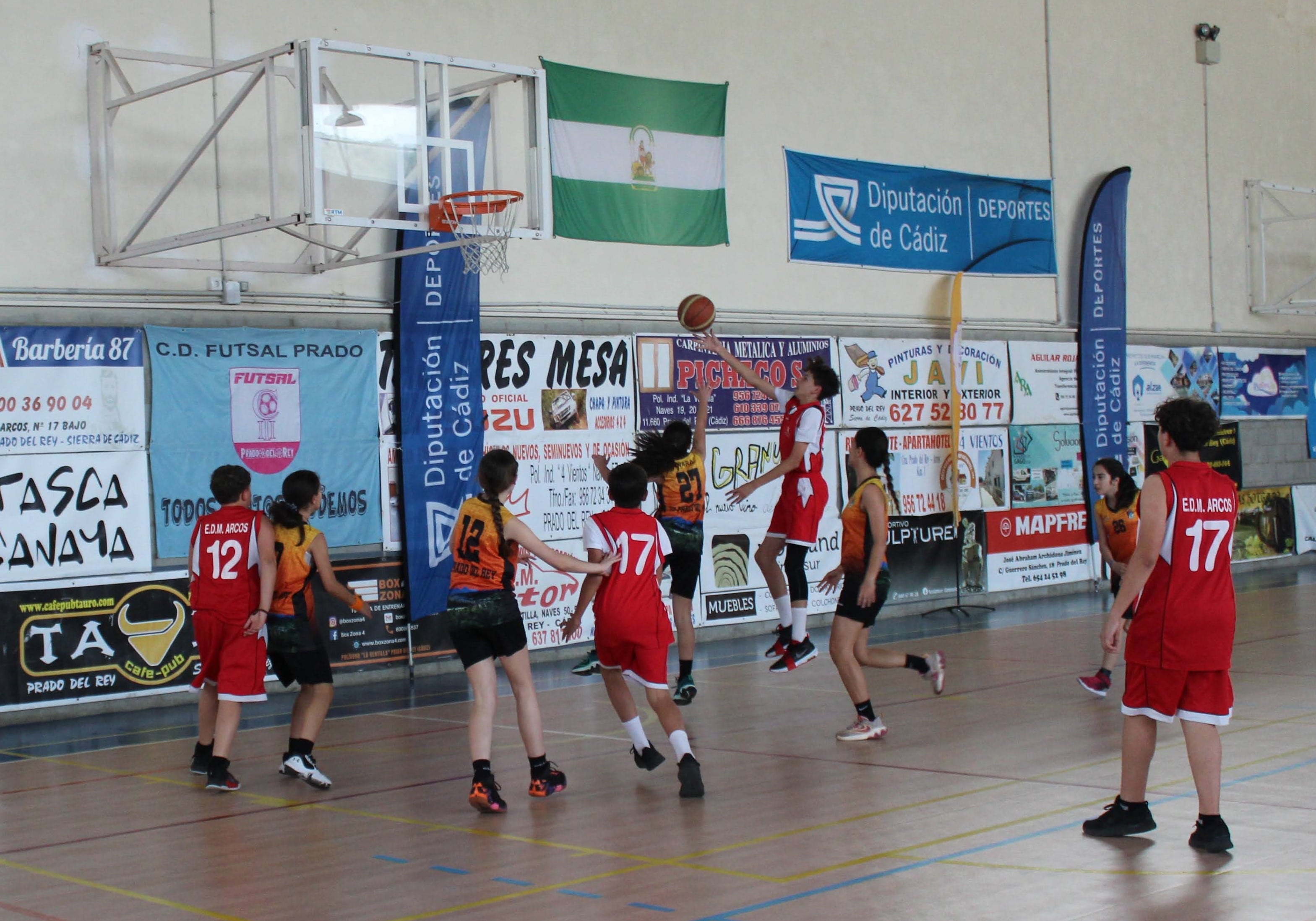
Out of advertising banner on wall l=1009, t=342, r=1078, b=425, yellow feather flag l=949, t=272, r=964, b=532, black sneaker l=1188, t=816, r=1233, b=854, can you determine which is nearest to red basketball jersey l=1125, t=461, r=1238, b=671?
black sneaker l=1188, t=816, r=1233, b=854

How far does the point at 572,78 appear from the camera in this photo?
13.9 m

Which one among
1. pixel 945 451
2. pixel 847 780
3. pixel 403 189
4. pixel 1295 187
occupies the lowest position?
pixel 847 780

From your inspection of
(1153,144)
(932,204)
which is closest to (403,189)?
(932,204)

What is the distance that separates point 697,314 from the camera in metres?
11.6

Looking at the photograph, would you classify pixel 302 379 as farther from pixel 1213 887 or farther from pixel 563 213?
pixel 1213 887

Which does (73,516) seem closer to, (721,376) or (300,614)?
(300,614)

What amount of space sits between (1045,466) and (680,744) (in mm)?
11903

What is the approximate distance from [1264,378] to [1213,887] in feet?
56.5

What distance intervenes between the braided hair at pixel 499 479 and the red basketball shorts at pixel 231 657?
5.86 feet

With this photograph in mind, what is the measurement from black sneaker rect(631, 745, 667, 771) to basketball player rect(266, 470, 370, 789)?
72.2 inches

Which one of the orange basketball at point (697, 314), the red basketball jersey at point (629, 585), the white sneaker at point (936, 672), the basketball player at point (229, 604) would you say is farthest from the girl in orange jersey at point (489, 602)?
the orange basketball at point (697, 314)

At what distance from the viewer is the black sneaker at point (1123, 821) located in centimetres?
612

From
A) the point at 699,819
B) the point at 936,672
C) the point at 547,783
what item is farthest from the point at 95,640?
the point at 936,672

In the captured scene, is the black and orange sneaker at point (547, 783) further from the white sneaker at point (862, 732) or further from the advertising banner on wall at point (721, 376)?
the advertising banner on wall at point (721, 376)
